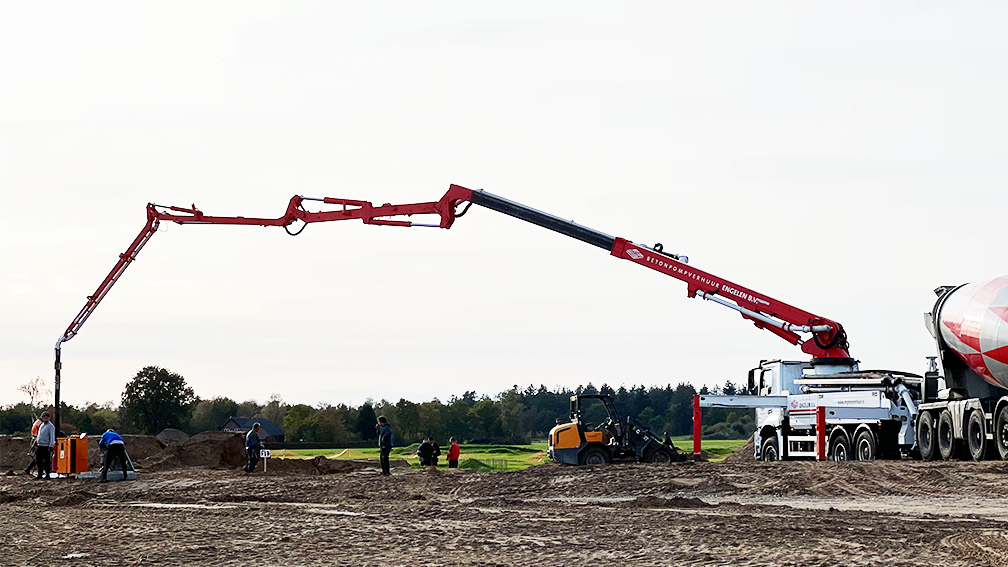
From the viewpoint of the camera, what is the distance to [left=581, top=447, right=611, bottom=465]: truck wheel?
28.1 metres

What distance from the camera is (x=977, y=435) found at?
2588 cm

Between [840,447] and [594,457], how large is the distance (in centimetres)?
633

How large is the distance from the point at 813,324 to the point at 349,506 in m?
17.7

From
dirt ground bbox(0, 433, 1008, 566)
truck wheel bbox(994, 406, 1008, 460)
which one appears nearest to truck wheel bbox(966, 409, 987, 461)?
truck wheel bbox(994, 406, 1008, 460)

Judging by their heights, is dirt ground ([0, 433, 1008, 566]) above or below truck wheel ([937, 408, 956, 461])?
below

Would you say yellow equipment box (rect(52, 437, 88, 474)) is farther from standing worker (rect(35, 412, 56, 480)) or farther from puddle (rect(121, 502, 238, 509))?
puddle (rect(121, 502, 238, 509))

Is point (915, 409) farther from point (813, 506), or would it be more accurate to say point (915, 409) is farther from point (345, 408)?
point (345, 408)

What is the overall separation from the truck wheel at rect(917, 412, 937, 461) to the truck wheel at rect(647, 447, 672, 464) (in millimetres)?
A: 5788

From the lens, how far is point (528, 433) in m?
98.1

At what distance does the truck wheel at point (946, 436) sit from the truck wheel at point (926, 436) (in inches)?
9.7

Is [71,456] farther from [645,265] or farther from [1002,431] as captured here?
[1002,431]

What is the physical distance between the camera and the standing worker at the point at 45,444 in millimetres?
27902

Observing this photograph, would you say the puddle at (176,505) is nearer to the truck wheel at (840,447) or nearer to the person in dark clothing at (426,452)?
the person in dark clothing at (426,452)

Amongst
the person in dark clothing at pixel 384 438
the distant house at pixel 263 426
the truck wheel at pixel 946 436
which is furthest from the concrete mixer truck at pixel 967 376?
the distant house at pixel 263 426
